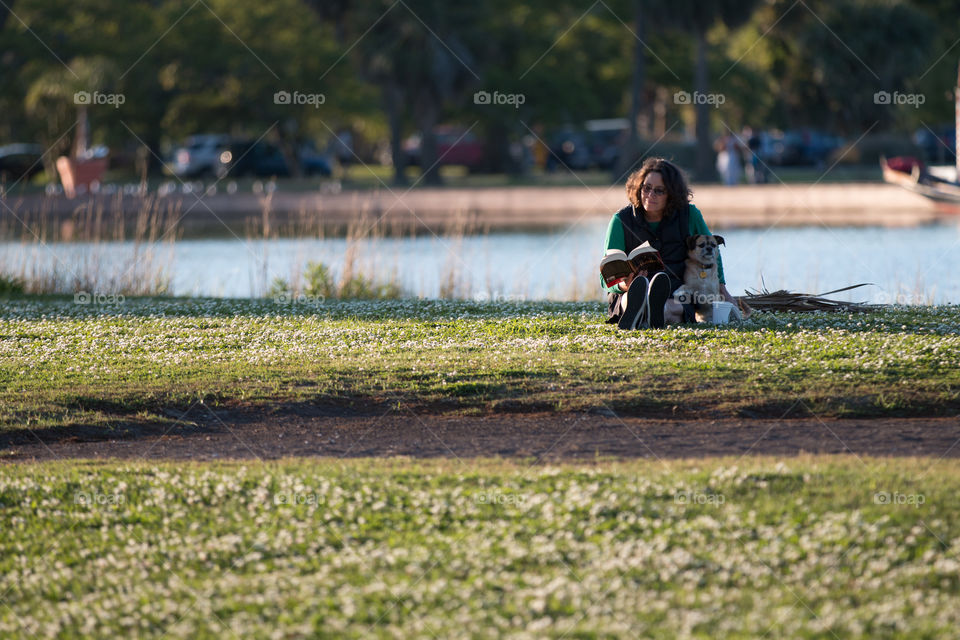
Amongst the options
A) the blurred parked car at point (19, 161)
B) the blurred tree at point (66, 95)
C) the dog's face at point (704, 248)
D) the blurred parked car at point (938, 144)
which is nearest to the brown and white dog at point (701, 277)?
the dog's face at point (704, 248)

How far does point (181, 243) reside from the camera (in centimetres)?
2723

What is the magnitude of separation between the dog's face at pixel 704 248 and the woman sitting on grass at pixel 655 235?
9.6 inches

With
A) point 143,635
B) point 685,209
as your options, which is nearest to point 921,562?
point 143,635

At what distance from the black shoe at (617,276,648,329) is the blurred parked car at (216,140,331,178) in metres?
40.5

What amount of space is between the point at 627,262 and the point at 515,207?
23.4 meters

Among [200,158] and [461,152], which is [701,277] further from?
[461,152]

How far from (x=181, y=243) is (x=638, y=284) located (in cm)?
1828

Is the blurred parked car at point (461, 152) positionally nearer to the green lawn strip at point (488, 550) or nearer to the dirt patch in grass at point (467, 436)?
the dirt patch in grass at point (467, 436)

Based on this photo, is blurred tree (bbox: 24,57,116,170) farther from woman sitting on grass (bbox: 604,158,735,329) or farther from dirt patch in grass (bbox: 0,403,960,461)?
dirt patch in grass (bbox: 0,403,960,461)

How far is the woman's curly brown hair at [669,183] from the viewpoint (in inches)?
432

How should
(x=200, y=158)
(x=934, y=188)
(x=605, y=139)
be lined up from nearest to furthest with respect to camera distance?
(x=934, y=188) → (x=200, y=158) → (x=605, y=139)

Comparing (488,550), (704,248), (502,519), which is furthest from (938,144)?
(488,550)

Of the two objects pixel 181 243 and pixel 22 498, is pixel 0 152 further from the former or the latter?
pixel 22 498

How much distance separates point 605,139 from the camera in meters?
57.8
